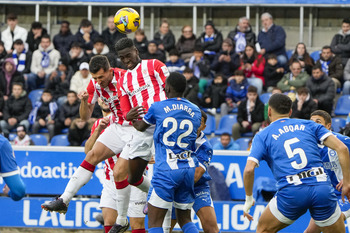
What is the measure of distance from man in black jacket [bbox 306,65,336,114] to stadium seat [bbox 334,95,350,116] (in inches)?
15.3

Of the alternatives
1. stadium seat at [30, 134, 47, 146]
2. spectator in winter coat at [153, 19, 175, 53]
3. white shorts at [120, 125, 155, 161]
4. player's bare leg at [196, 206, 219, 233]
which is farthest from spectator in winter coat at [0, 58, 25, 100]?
player's bare leg at [196, 206, 219, 233]

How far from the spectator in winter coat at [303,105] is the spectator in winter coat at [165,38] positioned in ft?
13.5

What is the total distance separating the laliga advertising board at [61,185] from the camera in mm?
12469

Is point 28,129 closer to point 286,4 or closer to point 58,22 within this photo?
point 58,22

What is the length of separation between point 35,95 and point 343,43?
7571 millimetres

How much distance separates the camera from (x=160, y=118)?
25.4ft

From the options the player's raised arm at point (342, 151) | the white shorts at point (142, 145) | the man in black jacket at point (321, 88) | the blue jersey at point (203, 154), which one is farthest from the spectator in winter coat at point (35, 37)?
the player's raised arm at point (342, 151)

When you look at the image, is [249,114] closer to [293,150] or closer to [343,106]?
[343,106]

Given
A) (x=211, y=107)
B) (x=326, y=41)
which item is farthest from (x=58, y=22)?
(x=326, y=41)

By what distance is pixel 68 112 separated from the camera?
16062 mm

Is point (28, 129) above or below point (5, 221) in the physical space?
above

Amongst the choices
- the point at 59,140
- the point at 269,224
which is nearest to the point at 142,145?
the point at 269,224

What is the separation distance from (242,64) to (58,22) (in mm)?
6063

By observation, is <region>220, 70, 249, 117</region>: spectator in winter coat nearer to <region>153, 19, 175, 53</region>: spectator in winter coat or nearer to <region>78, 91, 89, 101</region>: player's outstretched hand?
<region>153, 19, 175, 53</region>: spectator in winter coat
